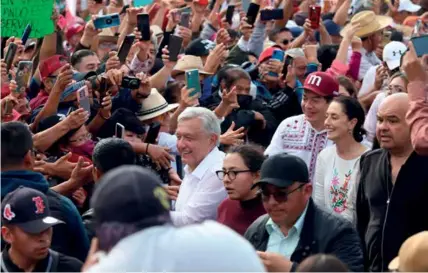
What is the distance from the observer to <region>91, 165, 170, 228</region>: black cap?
3.38m

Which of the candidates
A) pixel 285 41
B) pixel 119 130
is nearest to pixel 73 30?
pixel 285 41

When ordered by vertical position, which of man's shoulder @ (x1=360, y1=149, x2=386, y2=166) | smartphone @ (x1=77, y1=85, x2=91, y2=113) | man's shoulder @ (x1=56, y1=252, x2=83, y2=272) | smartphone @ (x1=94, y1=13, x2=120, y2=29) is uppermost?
man's shoulder @ (x1=56, y1=252, x2=83, y2=272)

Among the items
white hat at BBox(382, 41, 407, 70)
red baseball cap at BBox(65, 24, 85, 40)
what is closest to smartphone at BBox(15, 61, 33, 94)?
white hat at BBox(382, 41, 407, 70)

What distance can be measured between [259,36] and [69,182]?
5908 mm

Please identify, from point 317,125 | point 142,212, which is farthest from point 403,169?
point 142,212

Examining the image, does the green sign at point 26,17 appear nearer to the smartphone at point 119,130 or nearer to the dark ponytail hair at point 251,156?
the smartphone at point 119,130

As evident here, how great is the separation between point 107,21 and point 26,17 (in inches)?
59.8

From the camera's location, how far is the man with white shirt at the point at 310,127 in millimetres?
8656

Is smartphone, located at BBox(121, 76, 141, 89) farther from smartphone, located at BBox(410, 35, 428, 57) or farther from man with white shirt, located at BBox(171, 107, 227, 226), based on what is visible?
smartphone, located at BBox(410, 35, 428, 57)

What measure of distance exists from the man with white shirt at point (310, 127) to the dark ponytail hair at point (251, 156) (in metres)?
1.52

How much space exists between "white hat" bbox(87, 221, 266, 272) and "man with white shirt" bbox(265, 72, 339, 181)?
5250 millimetres

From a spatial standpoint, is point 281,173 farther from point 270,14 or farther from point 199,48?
point 270,14

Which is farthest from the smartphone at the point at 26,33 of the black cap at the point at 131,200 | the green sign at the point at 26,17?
the black cap at the point at 131,200

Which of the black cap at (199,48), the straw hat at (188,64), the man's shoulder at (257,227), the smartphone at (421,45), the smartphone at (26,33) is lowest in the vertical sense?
the black cap at (199,48)
